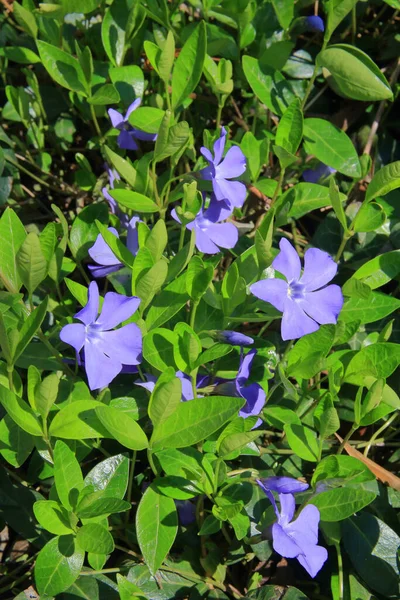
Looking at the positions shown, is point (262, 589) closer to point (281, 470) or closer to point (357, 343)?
point (281, 470)

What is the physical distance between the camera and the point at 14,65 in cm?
204

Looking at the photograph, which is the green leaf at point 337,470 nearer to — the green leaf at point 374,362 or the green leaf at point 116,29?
the green leaf at point 374,362

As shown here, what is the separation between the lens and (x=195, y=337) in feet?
3.72

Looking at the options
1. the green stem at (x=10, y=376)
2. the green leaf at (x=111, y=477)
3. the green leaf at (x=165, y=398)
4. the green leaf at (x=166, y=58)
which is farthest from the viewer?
the green leaf at (x=166, y=58)

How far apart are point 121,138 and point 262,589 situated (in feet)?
3.44

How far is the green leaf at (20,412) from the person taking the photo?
1053 millimetres

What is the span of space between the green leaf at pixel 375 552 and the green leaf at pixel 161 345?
53 centimetres

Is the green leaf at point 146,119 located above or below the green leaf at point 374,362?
above

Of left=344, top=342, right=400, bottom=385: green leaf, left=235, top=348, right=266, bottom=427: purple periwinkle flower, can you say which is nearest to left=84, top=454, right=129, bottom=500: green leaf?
left=235, top=348, right=266, bottom=427: purple periwinkle flower

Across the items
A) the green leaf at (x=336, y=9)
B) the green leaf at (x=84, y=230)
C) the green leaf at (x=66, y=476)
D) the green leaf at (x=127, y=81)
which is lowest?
the green leaf at (x=66, y=476)

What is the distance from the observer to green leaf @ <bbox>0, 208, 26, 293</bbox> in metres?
1.22

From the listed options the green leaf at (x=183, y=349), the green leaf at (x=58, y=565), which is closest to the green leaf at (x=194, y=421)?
the green leaf at (x=183, y=349)

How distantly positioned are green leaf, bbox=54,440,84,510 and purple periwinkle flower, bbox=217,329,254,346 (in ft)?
1.09

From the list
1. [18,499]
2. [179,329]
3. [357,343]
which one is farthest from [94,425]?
[357,343]
